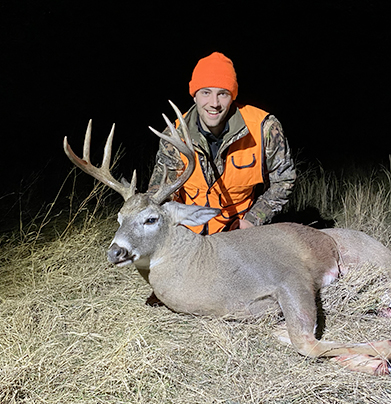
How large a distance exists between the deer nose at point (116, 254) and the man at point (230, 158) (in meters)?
1.06

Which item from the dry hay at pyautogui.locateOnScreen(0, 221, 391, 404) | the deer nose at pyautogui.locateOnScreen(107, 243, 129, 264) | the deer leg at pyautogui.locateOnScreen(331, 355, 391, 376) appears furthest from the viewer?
the deer nose at pyautogui.locateOnScreen(107, 243, 129, 264)

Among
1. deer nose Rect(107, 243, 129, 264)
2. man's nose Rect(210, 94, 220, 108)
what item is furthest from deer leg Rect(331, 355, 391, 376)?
man's nose Rect(210, 94, 220, 108)

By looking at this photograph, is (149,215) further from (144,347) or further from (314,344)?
(314,344)

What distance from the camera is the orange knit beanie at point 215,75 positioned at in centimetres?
348

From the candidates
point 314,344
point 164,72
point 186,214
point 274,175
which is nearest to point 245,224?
point 274,175

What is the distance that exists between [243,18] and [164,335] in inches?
263

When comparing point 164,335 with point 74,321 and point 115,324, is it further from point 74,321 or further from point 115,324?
point 74,321

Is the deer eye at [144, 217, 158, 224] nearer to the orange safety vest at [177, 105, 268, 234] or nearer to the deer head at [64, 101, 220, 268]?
the deer head at [64, 101, 220, 268]

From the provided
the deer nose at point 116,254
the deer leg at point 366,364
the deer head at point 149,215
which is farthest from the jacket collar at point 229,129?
the deer leg at point 366,364

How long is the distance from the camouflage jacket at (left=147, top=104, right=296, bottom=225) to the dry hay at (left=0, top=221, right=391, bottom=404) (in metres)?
0.88

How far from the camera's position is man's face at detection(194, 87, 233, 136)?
3521 millimetres

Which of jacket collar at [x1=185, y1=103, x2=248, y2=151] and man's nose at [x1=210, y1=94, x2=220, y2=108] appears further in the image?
jacket collar at [x1=185, y1=103, x2=248, y2=151]

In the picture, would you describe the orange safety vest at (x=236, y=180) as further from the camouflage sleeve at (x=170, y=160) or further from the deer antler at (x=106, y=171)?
the deer antler at (x=106, y=171)

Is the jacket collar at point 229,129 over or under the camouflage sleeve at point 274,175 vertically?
over
